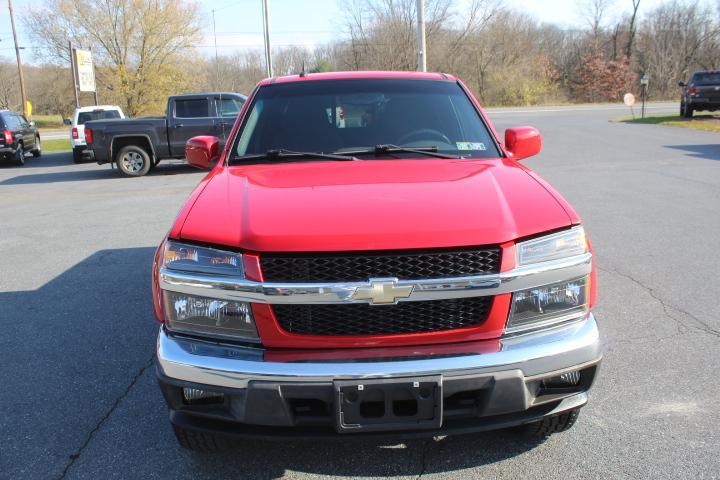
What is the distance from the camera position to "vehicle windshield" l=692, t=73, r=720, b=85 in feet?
81.1

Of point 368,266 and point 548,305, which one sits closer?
point 368,266

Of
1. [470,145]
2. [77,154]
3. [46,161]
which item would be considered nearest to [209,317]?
[470,145]

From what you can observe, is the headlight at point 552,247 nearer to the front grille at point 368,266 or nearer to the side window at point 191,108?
the front grille at point 368,266

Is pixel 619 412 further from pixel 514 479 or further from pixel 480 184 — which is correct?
pixel 480 184

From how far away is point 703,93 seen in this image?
24.6 metres

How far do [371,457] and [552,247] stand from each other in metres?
1.27

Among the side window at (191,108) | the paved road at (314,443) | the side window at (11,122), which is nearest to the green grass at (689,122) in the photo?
the paved road at (314,443)

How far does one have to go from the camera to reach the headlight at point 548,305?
2.35m

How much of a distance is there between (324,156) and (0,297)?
3.74 m

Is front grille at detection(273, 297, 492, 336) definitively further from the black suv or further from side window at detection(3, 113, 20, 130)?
the black suv

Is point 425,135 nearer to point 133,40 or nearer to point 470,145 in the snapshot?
point 470,145

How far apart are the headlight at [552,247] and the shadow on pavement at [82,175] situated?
1347 centimetres

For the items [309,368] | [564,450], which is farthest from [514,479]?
[309,368]

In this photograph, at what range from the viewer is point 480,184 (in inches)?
110
